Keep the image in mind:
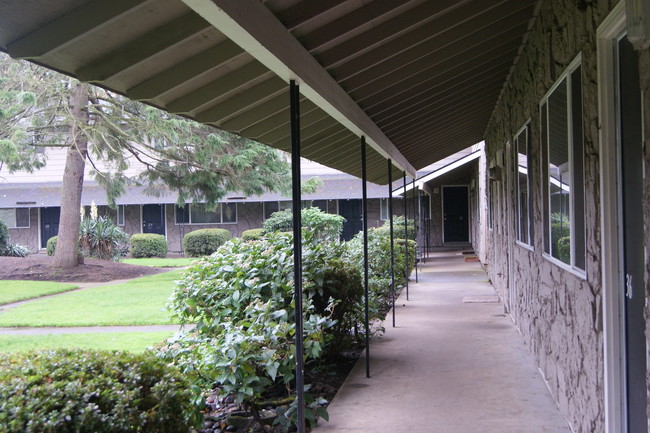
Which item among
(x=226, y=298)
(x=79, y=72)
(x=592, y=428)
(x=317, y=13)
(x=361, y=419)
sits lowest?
(x=361, y=419)

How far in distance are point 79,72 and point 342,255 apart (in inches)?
218

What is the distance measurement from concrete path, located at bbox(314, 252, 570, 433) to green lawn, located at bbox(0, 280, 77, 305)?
10234 mm

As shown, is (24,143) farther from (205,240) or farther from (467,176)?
(467,176)

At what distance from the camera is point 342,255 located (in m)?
8.38

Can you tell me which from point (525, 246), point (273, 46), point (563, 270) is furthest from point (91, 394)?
point (525, 246)

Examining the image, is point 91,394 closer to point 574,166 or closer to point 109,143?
point 574,166

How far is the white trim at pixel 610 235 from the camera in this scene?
11.1 ft

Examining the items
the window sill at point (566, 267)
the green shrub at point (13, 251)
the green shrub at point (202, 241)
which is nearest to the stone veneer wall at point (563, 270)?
the window sill at point (566, 267)

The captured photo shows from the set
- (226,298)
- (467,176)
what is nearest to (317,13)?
(226,298)

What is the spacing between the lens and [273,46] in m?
3.26

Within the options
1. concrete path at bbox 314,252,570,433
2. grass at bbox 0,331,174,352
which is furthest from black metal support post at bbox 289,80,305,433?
grass at bbox 0,331,174,352

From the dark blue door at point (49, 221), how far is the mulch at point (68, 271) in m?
10.6

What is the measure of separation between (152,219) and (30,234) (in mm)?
6313

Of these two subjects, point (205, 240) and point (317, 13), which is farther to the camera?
point (205, 240)
